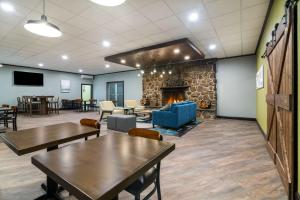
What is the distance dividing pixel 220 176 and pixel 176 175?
0.61m

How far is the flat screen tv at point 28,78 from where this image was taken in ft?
28.7

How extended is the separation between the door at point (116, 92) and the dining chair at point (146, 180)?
9.19 meters

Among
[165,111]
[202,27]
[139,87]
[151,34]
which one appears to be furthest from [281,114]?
[139,87]

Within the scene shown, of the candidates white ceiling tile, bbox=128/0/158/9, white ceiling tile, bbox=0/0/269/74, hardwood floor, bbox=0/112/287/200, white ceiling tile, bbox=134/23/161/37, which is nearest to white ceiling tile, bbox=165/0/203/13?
white ceiling tile, bbox=0/0/269/74

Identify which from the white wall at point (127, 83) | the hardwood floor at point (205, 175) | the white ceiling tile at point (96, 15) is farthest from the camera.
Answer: the white wall at point (127, 83)

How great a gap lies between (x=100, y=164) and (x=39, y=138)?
951 mm

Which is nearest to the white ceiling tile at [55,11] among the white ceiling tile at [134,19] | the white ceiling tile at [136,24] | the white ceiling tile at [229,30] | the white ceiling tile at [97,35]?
the white ceiling tile at [136,24]

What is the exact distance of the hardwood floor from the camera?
70.8 inches

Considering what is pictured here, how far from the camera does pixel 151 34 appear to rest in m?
4.23

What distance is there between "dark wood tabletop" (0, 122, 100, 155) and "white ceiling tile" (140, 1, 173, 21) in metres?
2.46

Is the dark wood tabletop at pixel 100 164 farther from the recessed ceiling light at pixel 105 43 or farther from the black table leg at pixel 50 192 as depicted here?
the recessed ceiling light at pixel 105 43

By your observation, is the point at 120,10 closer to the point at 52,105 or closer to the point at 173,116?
the point at 173,116

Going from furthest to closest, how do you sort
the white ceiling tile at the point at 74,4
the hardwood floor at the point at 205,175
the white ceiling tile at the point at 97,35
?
the white ceiling tile at the point at 97,35
the white ceiling tile at the point at 74,4
the hardwood floor at the point at 205,175

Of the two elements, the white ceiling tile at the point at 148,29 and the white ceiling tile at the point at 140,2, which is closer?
the white ceiling tile at the point at 140,2
